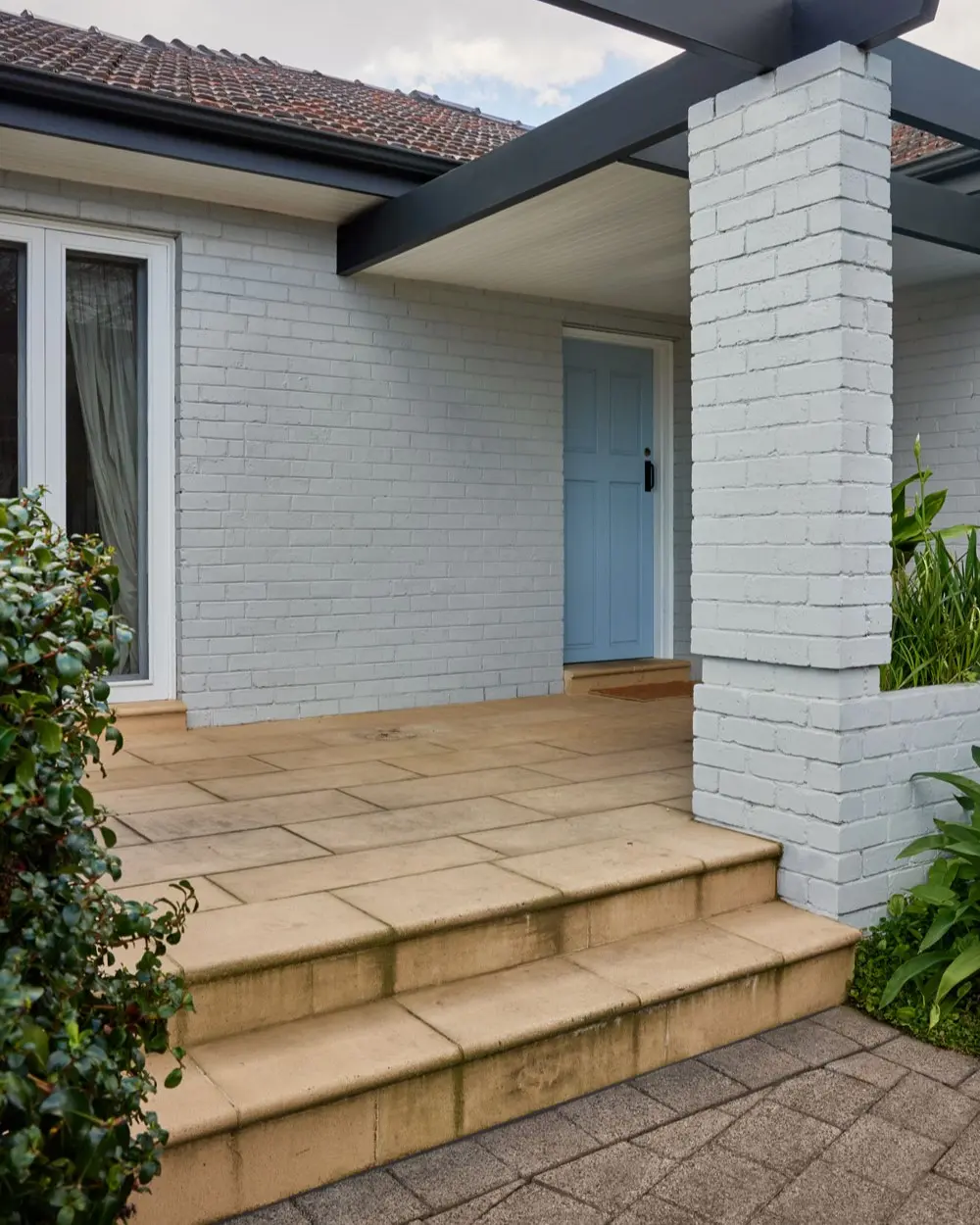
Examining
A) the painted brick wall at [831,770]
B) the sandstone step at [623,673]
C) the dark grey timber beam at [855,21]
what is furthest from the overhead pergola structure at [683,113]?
the sandstone step at [623,673]

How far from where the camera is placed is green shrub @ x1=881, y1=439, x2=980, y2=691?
10.9 ft

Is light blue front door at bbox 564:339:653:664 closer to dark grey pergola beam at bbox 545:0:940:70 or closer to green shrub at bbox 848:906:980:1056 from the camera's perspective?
dark grey pergola beam at bbox 545:0:940:70

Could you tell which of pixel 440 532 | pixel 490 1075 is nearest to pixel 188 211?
pixel 440 532

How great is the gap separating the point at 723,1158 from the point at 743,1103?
0.79ft

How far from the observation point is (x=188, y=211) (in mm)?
4625

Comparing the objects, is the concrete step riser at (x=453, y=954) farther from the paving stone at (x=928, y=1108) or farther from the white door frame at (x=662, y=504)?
the white door frame at (x=662, y=504)

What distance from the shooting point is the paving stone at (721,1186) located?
76.0 inches

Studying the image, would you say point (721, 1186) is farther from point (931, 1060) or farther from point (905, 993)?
point (905, 993)

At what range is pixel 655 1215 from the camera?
1905mm

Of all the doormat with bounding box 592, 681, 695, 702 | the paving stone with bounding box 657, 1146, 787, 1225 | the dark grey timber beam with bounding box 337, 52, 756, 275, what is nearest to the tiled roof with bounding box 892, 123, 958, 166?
the dark grey timber beam with bounding box 337, 52, 756, 275

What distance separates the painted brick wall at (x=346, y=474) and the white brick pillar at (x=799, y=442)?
2.32m

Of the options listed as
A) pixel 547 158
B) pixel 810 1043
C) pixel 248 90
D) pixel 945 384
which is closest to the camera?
pixel 810 1043

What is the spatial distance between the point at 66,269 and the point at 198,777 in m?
2.20

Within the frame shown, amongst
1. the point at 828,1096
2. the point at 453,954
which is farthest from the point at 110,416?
the point at 828,1096
